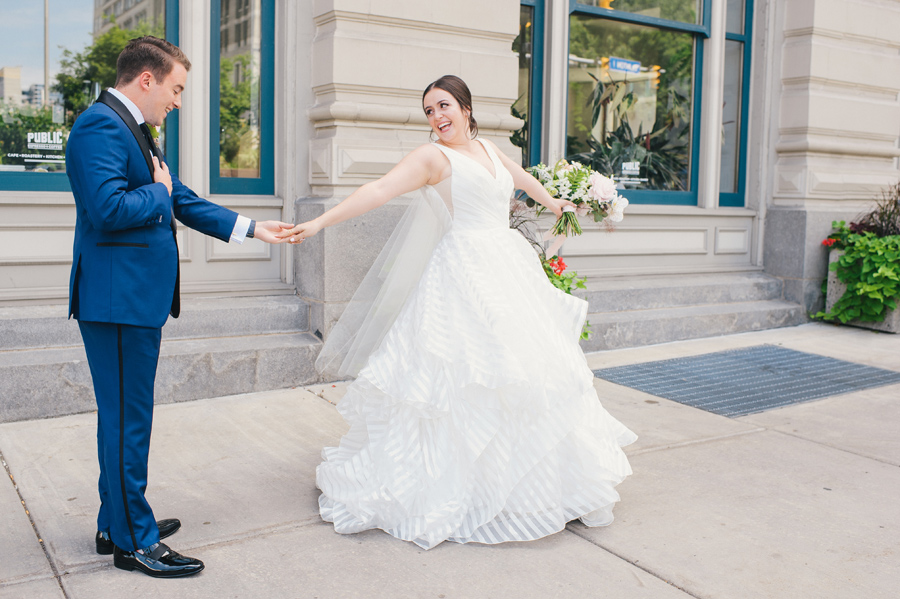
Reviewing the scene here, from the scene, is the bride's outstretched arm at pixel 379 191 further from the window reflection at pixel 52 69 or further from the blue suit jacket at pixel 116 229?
the window reflection at pixel 52 69

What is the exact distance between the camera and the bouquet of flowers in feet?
15.4

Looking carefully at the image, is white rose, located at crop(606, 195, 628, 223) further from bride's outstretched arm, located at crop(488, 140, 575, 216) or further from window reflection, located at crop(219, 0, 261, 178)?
window reflection, located at crop(219, 0, 261, 178)

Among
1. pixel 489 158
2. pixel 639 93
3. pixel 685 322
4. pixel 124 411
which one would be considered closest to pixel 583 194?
pixel 489 158

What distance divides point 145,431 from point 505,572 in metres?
1.50

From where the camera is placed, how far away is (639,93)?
9.01 m

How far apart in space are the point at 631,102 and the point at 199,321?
519cm

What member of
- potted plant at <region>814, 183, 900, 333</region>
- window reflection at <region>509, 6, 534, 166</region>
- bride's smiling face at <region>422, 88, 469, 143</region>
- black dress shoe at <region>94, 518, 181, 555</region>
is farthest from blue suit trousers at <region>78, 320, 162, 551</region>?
potted plant at <region>814, 183, 900, 333</region>

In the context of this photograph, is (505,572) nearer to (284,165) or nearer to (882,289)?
(284,165)

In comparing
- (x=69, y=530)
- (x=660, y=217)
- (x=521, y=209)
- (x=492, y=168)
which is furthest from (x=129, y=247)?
(x=660, y=217)

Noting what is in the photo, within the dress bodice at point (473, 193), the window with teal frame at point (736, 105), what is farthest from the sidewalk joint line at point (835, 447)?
the window with teal frame at point (736, 105)

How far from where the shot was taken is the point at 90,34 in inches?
241

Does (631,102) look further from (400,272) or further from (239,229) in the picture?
(239,229)

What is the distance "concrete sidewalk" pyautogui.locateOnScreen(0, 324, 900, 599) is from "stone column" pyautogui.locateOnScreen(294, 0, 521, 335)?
3.75ft

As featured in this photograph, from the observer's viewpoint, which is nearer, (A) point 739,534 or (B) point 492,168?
(A) point 739,534
